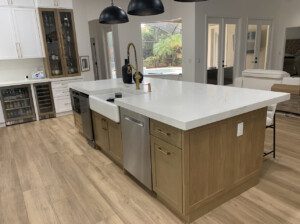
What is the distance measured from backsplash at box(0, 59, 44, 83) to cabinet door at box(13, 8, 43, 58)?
392mm

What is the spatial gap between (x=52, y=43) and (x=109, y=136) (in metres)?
3.47

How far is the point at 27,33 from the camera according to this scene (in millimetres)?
4844

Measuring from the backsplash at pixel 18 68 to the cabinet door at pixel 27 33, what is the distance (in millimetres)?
392

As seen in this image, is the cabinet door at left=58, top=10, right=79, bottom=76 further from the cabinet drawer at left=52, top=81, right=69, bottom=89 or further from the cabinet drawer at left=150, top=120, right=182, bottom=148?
the cabinet drawer at left=150, top=120, right=182, bottom=148

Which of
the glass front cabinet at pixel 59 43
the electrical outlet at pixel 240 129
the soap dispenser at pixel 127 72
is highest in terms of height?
the glass front cabinet at pixel 59 43

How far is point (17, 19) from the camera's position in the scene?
15.4 feet

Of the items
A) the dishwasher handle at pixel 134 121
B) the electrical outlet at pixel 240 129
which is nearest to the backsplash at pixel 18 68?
the dishwasher handle at pixel 134 121

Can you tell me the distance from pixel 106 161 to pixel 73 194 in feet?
2.45

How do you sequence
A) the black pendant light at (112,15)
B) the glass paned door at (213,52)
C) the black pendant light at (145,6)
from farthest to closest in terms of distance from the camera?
the glass paned door at (213,52) < the black pendant light at (112,15) < the black pendant light at (145,6)

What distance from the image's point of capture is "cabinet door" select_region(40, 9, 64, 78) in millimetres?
4980

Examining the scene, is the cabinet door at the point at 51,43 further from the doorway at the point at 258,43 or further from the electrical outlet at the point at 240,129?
the doorway at the point at 258,43

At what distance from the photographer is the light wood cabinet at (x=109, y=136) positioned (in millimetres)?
2648

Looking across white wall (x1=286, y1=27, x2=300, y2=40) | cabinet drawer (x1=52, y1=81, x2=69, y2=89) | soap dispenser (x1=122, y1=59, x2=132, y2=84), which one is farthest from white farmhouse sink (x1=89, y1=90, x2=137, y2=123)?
white wall (x1=286, y1=27, x2=300, y2=40)

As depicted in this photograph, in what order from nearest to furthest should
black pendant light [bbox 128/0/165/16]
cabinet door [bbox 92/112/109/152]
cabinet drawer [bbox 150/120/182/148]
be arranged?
cabinet drawer [bbox 150/120/182/148] → black pendant light [bbox 128/0/165/16] → cabinet door [bbox 92/112/109/152]
